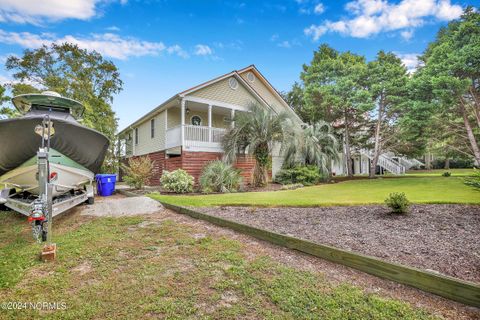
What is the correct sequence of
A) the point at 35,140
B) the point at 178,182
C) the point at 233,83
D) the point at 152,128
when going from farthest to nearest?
the point at 152,128
the point at 233,83
the point at 178,182
the point at 35,140

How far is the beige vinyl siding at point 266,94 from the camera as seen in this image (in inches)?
732

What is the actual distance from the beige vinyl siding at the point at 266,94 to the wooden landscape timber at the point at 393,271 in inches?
623

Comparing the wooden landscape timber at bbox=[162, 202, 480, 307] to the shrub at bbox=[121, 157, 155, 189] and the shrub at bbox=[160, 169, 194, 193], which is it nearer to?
the shrub at bbox=[160, 169, 194, 193]

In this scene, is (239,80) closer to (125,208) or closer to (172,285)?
(125,208)

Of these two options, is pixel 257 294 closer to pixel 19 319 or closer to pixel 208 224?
pixel 19 319

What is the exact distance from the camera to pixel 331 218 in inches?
202

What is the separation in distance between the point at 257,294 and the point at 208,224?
2951mm

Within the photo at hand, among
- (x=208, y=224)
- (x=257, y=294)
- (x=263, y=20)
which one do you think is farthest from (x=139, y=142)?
(x=257, y=294)

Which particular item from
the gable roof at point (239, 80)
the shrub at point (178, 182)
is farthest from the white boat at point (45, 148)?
the gable roof at point (239, 80)

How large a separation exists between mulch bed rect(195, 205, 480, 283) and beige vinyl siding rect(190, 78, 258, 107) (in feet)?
29.3

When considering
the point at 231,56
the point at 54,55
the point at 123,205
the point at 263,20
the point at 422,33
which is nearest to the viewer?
the point at 123,205

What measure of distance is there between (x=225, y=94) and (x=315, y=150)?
672 cm

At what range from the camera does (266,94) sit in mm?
19297

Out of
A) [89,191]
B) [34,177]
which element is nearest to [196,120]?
[89,191]
